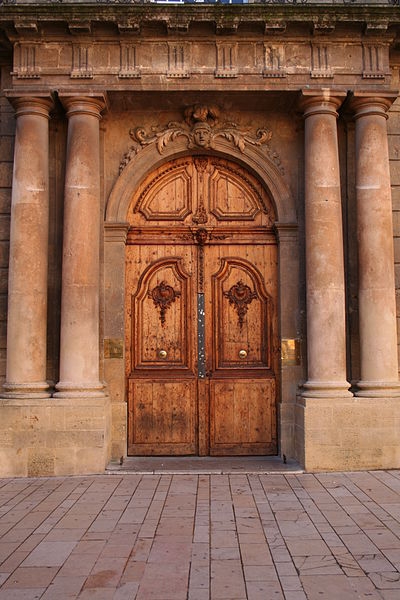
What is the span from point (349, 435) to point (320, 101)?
189 inches

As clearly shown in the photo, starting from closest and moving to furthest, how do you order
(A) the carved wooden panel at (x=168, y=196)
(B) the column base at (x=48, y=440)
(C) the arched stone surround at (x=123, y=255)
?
(B) the column base at (x=48, y=440) → (C) the arched stone surround at (x=123, y=255) → (A) the carved wooden panel at (x=168, y=196)

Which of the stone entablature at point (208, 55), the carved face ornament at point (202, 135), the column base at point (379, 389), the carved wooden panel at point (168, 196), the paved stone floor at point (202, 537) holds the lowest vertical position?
the paved stone floor at point (202, 537)

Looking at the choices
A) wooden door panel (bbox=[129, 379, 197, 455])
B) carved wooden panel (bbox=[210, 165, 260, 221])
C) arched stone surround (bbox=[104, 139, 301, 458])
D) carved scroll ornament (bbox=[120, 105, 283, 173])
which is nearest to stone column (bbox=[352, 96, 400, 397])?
arched stone surround (bbox=[104, 139, 301, 458])

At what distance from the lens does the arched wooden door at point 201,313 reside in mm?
9984

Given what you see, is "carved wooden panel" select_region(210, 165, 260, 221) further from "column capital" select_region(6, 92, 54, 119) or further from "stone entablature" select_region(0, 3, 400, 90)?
"column capital" select_region(6, 92, 54, 119)

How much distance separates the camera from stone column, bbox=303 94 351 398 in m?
9.19

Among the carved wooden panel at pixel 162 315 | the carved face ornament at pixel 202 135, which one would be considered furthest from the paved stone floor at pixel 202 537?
the carved face ornament at pixel 202 135

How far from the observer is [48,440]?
882cm

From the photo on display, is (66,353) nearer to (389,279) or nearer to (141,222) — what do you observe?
(141,222)

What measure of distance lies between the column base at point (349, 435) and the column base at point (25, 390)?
12.0 ft

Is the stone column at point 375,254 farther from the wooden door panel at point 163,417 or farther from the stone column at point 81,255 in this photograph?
the stone column at point 81,255

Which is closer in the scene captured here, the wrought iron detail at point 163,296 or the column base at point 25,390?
the column base at point 25,390

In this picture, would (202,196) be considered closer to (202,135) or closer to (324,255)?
(202,135)

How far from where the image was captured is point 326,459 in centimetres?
889
